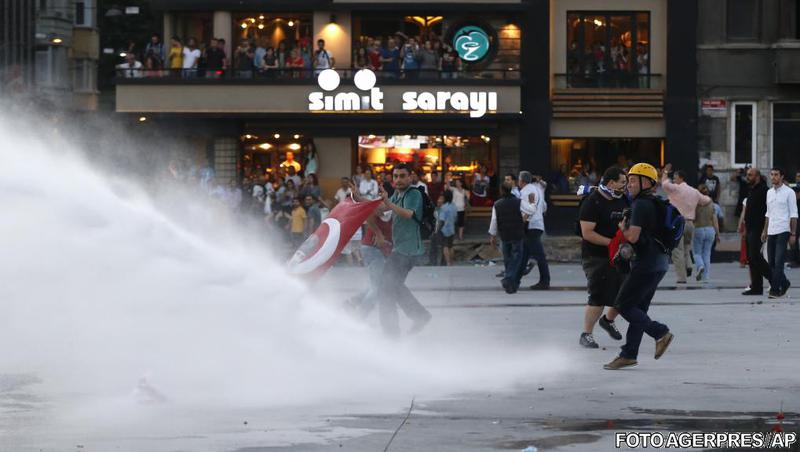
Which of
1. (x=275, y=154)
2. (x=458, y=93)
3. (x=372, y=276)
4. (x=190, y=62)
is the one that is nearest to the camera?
(x=372, y=276)

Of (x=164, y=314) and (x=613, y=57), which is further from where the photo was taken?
(x=613, y=57)

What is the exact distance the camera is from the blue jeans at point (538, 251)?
71.2 feet

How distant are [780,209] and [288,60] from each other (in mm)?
→ 18535

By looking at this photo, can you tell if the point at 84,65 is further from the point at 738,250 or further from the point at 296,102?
the point at 738,250

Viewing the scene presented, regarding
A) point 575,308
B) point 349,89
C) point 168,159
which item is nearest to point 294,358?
point 575,308

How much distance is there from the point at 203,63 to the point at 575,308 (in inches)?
766

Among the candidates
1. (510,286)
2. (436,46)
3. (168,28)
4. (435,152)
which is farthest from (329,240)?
(168,28)

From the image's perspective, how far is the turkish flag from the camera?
13633 millimetres

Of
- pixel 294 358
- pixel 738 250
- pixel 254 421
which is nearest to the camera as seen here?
pixel 254 421

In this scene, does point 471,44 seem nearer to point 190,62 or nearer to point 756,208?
point 190,62

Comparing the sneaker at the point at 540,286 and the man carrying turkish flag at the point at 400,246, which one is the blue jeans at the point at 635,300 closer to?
the man carrying turkish flag at the point at 400,246

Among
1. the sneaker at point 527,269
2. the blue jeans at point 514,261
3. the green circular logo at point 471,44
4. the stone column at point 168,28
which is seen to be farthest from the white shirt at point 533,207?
the stone column at point 168,28

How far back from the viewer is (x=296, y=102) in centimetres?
3541

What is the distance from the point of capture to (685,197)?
21.9 m
